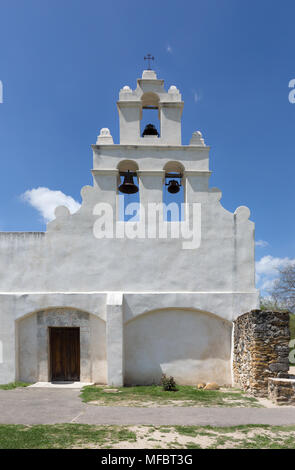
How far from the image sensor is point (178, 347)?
40.5 feet

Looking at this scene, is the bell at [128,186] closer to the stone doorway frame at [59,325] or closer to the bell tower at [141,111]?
the bell tower at [141,111]

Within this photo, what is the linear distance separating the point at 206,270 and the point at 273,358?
3.68 meters

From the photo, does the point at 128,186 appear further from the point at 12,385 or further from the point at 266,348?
the point at 12,385

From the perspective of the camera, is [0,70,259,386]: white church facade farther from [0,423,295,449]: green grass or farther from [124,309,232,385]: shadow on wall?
[0,423,295,449]: green grass

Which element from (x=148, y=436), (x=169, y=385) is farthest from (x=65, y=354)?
(x=148, y=436)

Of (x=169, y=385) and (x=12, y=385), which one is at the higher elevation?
(x=169, y=385)

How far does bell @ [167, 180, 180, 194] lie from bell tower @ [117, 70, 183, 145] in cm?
165

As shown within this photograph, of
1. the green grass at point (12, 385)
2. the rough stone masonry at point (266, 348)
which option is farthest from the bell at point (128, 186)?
the green grass at point (12, 385)

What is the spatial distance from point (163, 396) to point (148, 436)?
402 centimetres

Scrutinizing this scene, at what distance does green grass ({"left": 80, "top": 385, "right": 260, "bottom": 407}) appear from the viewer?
9656mm

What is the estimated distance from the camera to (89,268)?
498 inches
